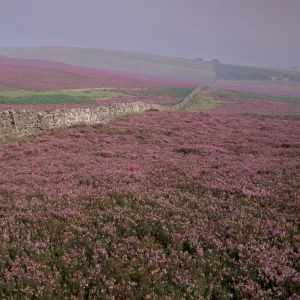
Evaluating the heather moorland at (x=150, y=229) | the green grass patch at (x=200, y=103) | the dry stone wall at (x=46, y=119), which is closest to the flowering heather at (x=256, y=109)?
the green grass patch at (x=200, y=103)

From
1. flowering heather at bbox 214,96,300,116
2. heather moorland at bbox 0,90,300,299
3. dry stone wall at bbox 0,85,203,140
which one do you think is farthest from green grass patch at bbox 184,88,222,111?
heather moorland at bbox 0,90,300,299

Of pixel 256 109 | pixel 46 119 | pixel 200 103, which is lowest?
pixel 46 119

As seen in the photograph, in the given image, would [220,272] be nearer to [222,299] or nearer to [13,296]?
[222,299]

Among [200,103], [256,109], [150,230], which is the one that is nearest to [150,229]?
[150,230]

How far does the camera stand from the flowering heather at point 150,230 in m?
4.74

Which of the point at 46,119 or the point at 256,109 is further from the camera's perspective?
the point at 256,109

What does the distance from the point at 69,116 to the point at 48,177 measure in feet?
48.1

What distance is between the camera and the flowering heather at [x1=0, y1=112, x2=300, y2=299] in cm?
474

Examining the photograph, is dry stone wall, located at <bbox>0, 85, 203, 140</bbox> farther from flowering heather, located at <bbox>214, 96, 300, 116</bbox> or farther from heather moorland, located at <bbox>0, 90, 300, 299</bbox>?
flowering heather, located at <bbox>214, 96, 300, 116</bbox>

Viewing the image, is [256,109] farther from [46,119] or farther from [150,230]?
[150,230]

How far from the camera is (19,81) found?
7256cm

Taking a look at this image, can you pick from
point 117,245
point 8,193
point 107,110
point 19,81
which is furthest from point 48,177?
point 19,81

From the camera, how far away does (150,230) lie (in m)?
6.41

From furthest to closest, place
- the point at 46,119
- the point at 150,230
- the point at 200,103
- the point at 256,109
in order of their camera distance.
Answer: the point at 200,103 < the point at 256,109 < the point at 46,119 < the point at 150,230
